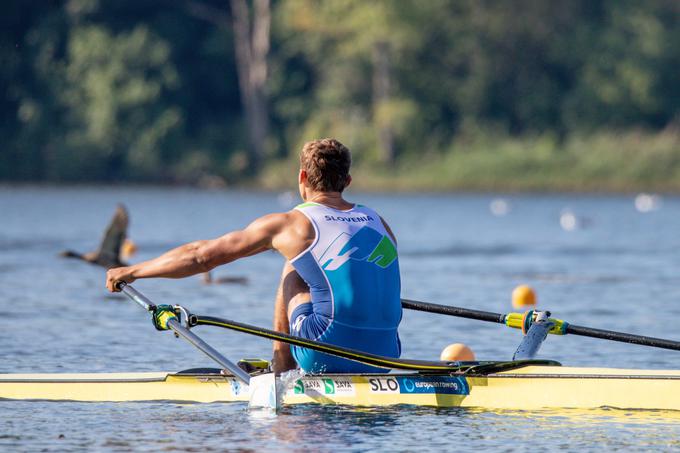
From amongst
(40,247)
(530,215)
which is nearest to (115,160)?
(530,215)

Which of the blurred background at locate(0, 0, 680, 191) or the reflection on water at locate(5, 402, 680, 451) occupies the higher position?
the blurred background at locate(0, 0, 680, 191)

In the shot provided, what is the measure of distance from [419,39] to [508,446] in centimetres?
5585

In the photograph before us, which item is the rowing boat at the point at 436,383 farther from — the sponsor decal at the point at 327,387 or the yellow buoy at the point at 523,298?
the yellow buoy at the point at 523,298

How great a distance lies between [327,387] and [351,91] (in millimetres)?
57606

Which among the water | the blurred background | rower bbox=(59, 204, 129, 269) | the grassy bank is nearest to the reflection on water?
the water

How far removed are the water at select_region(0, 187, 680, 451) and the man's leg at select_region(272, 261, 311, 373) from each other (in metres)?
0.39

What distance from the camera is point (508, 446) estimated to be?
1009cm

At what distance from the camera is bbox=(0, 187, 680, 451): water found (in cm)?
1040

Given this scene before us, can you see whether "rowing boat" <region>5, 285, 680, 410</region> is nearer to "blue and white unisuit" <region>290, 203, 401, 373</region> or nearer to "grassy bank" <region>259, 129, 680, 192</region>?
"blue and white unisuit" <region>290, 203, 401, 373</region>

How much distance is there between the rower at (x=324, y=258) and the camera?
10.6 meters

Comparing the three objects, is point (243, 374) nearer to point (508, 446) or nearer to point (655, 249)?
point (508, 446)

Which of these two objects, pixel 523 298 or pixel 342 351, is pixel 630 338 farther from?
pixel 523 298

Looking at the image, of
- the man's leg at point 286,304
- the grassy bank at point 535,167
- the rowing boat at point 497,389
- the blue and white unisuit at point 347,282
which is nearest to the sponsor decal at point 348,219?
the blue and white unisuit at point 347,282

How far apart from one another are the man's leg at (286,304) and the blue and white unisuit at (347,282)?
0.28 feet
